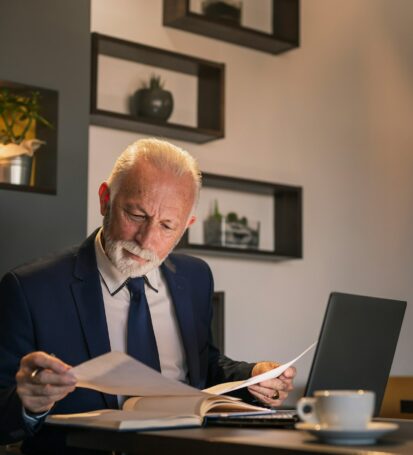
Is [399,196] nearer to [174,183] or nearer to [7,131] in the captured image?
[7,131]

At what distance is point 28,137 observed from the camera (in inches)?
143

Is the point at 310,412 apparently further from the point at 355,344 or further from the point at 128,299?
the point at 128,299

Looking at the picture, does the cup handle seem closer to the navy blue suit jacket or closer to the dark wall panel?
the navy blue suit jacket

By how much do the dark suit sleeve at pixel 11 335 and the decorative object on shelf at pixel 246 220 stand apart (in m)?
2.09

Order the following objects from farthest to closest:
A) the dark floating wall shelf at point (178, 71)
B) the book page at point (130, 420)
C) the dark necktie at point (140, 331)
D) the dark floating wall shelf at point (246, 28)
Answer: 1. the dark floating wall shelf at point (246, 28)
2. the dark floating wall shelf at point (178, 71)
3. the dark necktie at point (140, 331)
4. the book page at point (130, 420)

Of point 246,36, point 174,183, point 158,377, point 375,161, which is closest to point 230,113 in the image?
point 246,36

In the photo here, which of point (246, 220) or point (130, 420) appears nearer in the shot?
point (130, 420)

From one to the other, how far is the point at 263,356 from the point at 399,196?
136cm

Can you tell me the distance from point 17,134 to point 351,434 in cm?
259

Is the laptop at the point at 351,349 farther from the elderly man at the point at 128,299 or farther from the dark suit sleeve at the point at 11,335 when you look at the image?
the dark suit sleeve at the point at 11,335

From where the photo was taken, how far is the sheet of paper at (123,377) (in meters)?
1.53

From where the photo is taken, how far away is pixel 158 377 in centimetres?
159

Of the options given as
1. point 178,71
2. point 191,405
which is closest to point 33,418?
point 191,405

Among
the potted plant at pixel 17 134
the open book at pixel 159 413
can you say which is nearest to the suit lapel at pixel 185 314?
the open book at pixel 159 413
